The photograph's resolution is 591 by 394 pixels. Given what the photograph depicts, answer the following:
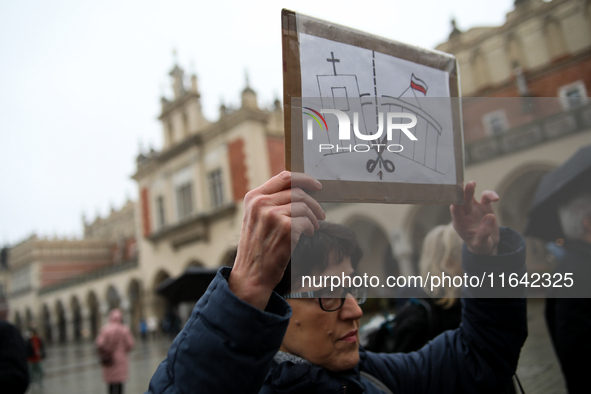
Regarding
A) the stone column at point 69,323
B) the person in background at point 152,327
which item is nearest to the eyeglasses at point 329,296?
the person in background at point 152,327

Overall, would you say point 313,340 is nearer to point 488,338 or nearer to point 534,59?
point 488,338

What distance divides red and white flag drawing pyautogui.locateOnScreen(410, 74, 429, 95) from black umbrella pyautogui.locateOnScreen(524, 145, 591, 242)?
0.64m

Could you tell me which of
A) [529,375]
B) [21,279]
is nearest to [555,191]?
[529,375]

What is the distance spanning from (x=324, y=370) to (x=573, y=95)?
1117 millimetres

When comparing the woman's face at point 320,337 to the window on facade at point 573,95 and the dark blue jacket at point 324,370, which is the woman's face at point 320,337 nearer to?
the dark blue jacket at point 324,370

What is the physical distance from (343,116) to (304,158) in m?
0.13

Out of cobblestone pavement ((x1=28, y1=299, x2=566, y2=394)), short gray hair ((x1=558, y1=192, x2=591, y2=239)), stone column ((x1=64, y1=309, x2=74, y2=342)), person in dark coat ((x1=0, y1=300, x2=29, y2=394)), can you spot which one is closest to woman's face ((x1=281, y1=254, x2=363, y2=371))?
short gray hair ((x1=558, y1=192, x2=591, y2=239))

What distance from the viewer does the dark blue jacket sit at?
590 mm

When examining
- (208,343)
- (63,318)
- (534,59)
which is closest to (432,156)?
(208,343)

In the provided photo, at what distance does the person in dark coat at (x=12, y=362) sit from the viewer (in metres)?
1.67

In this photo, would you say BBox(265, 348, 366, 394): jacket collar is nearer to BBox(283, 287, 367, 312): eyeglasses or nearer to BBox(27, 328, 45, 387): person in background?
BBox(283, 287, 367, 312): eyeglasses

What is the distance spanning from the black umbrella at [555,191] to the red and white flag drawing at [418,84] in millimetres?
645

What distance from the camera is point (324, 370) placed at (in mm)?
858

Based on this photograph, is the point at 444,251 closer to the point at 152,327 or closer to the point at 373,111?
the point at 373,111
